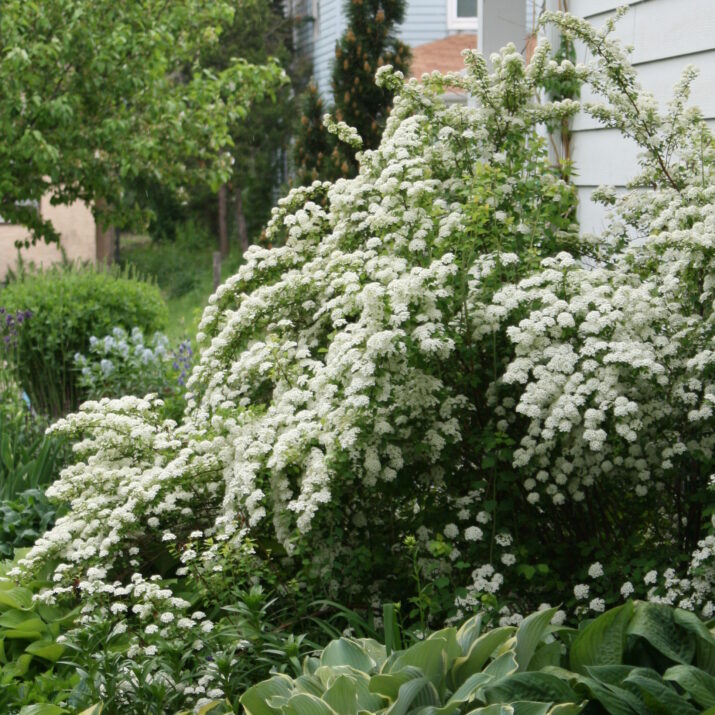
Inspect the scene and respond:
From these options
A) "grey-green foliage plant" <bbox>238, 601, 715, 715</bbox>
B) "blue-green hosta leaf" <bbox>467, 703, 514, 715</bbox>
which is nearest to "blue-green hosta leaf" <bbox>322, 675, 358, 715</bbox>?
"grey-green foliage plant" <bbox>238, 601, 715, 715</bbox>

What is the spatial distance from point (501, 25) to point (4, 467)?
3826 millimetres

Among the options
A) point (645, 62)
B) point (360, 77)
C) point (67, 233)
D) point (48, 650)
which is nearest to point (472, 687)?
point (48, 650)

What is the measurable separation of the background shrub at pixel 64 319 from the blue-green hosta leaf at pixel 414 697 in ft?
17.8

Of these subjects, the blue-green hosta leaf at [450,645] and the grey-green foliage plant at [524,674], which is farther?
the blue-green hosta leaf at [450,645]

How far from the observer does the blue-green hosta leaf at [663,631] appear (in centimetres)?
235

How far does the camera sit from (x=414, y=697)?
207 cm

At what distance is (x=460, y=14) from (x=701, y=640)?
17124mm

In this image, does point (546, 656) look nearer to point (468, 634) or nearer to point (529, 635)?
point (529, 635)

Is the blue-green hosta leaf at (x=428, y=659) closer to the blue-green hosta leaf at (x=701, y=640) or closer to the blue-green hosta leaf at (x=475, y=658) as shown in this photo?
the blue-green hosta leaf at (x=475, y=658)

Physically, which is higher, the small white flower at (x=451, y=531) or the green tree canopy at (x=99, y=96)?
the green tree canopy at (x=99, y=96)

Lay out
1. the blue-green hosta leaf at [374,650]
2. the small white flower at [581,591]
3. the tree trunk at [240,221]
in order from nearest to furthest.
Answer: the blue-green hosta leaf at [374,650] → the small white flower at [581,591] → the tree trunk at [240,221]

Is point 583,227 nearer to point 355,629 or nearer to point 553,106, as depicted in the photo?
point 553,106

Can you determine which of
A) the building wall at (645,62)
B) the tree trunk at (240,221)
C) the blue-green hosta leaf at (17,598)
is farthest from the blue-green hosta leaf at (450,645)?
the tree trunk at (240,221)

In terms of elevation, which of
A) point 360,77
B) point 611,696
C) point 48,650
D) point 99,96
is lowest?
point 48,650
